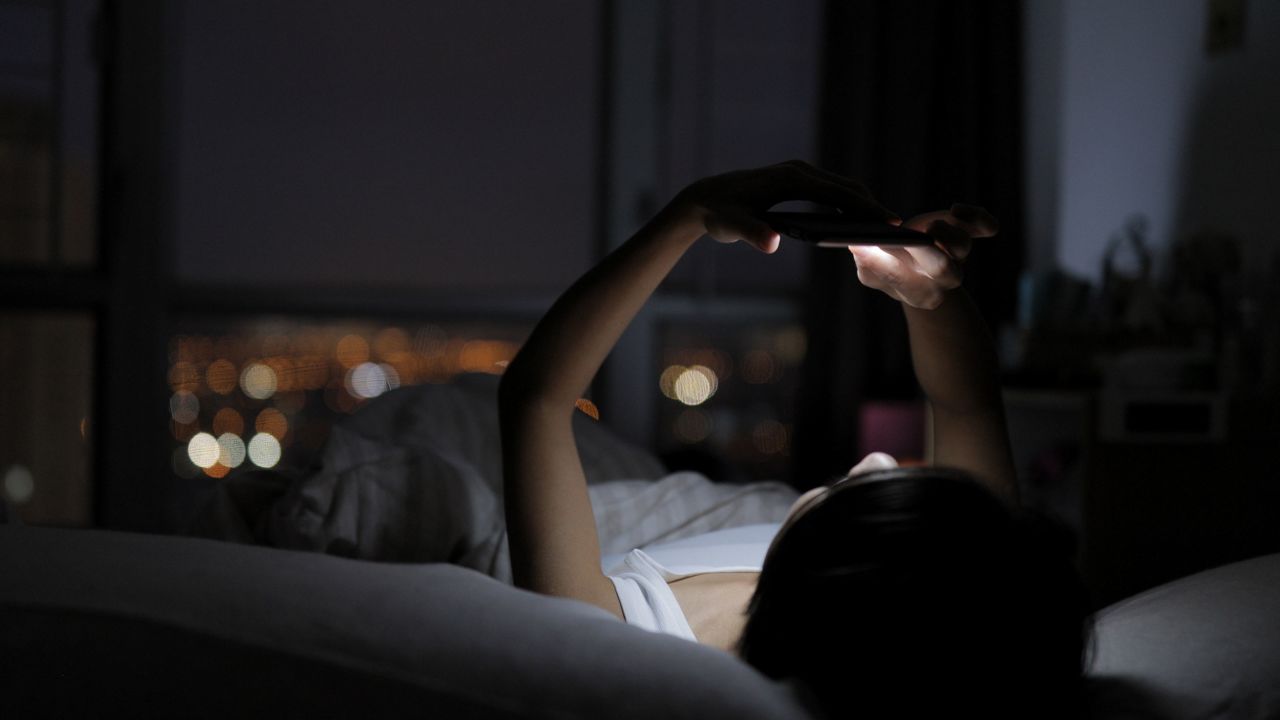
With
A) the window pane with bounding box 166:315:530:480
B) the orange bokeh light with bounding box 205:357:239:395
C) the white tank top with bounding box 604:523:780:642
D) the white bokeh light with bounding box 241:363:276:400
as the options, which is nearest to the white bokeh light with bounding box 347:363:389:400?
the window pane with bounding box 166:315:530:480

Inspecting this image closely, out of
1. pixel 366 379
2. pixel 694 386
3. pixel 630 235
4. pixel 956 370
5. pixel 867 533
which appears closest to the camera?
pixel 867 533

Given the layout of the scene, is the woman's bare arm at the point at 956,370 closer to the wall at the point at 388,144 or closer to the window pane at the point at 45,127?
the wall at the point at 388,144

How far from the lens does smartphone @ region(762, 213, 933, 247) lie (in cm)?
80

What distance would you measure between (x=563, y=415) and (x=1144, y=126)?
2552mm

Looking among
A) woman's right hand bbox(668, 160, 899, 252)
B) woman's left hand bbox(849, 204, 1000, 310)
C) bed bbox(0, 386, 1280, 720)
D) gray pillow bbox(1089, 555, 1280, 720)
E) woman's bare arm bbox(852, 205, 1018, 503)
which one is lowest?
gray pillow bbox(1089, 555, 1280, 720)

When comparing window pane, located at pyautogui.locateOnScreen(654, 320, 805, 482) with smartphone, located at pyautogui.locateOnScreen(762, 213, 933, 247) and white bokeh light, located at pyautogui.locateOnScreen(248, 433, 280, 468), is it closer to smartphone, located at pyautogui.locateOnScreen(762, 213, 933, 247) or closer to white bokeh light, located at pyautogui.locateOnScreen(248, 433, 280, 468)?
white bokeh light, located at pyautogui.locateOnScreen(248, 433, 280, 468)

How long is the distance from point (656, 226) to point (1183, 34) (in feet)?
8.08

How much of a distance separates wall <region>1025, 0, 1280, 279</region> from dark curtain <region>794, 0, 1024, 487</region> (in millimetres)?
101

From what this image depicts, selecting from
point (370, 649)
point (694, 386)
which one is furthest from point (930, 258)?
point (694, 386)

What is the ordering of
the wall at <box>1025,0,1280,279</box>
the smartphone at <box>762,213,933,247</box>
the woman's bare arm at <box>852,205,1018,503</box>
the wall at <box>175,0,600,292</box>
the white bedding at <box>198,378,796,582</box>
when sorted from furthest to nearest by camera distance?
1. the wall at <box>175,0,600,292</box>
2. the wall at <box>1025,0,1280,279</box>
3. the white bedding at <box>198,378,796,582</box>
4. the woman's bare arm at <box>852,205,1018,503</box>
5. the smartphone at <box>762,213,933,247</box>

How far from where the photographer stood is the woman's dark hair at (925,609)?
0.65m

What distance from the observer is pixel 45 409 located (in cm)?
297

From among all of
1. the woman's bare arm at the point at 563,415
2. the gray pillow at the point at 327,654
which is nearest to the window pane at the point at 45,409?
the woman's bare arm at the point at 563,415

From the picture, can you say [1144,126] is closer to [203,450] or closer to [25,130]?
[203,450]
